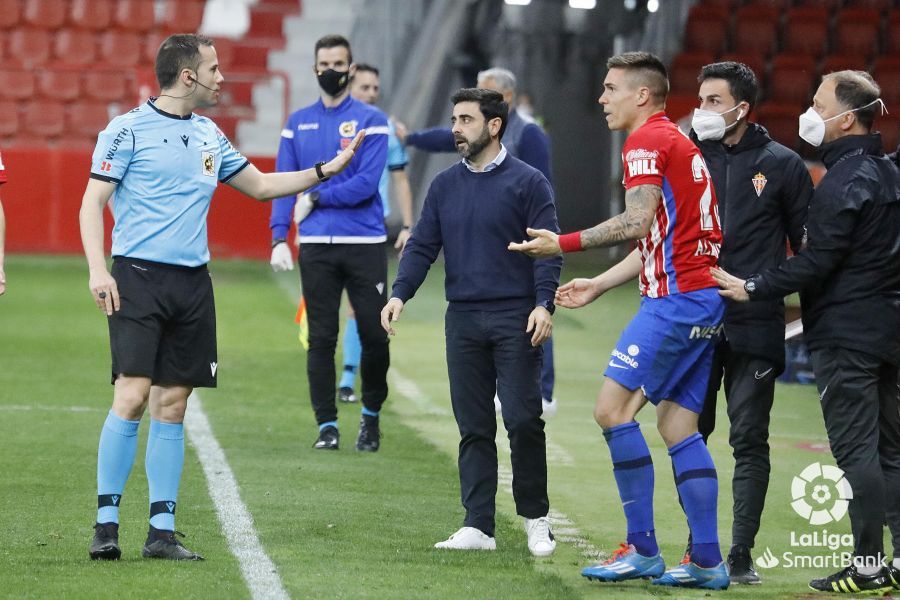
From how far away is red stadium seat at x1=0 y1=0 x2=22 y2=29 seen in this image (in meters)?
22.8

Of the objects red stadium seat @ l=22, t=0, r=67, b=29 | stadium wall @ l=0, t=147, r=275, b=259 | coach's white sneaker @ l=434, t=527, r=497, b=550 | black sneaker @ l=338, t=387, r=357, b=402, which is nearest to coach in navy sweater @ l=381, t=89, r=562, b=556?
coach's white sneaker @ l=434, t=527, r=497, b=550

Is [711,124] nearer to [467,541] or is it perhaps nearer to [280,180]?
[280,180]

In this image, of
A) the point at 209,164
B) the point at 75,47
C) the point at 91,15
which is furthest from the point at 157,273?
the point at 91,15

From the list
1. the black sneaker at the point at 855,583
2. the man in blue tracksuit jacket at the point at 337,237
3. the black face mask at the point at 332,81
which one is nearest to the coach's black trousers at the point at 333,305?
the man in blue tracksuit jacket at the point at 337,237

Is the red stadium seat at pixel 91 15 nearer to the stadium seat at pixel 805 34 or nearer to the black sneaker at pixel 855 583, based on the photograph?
the stadium seat at pixel 805 34

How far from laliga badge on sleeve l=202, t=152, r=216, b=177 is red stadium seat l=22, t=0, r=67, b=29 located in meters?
18.1

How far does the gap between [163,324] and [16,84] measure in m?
16.7

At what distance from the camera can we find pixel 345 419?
9.56m

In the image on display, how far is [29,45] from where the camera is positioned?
22719 mm

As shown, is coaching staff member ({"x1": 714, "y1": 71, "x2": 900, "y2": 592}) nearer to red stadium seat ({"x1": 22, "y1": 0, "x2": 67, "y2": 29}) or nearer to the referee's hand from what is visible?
the referee's hand

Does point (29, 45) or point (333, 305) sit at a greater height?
point (29, 45)

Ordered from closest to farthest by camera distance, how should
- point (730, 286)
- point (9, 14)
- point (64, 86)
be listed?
1. point (730, 286)
2. point (64, 86)
3. point (9, 14)

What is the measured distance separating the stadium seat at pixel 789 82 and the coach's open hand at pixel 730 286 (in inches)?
687

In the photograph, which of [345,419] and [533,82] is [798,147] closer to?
[533,82]
